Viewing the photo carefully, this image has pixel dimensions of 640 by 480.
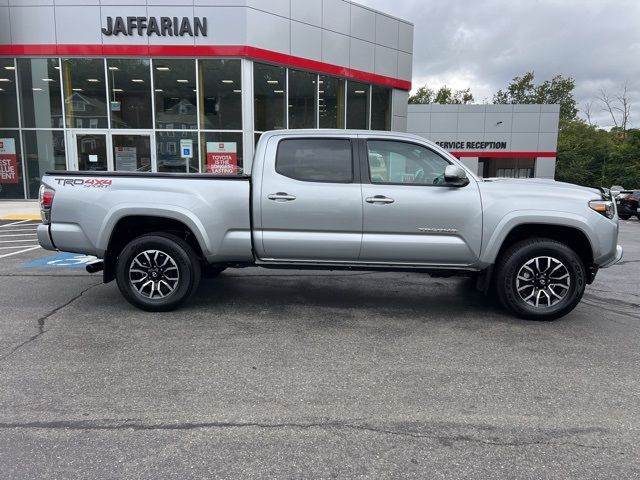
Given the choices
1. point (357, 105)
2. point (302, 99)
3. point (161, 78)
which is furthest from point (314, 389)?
point (357, 105)

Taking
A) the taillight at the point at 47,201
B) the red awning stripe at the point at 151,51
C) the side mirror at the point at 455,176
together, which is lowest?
the taillight at the point at 47,201


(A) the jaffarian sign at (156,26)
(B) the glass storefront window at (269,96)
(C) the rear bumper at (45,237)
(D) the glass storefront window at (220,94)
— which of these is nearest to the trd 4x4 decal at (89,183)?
(C) the rear bumper at (45,237)

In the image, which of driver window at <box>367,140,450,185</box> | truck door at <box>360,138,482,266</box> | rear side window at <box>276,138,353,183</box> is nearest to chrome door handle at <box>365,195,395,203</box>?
truck door at <box>360,138,482,266</box>

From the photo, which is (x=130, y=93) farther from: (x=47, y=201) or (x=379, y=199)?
(x=379, y=199)

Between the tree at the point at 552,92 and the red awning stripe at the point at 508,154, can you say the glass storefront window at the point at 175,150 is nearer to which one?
the red awning stripe at the point at 508,154

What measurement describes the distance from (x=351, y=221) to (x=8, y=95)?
1818 centimetres

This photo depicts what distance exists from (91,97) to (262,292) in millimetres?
14550

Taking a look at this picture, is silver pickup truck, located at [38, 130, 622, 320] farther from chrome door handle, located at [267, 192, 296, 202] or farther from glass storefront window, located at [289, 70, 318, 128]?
glass storefront window, located at [289, 70, 318, 128]

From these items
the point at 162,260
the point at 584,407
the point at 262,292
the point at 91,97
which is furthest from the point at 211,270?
the point at 91,97

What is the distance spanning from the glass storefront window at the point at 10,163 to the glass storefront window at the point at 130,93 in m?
4.05

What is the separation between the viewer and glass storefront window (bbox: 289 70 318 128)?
60.2ft

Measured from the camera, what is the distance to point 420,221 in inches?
206

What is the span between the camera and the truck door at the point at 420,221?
520 centimetres

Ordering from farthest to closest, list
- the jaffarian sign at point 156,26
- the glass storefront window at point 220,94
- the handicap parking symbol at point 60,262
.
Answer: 1. the glass storefront window at point 220,94
2. the jaffarian sign at point 156,26
3. the handicap parking symbol at point 60,262
